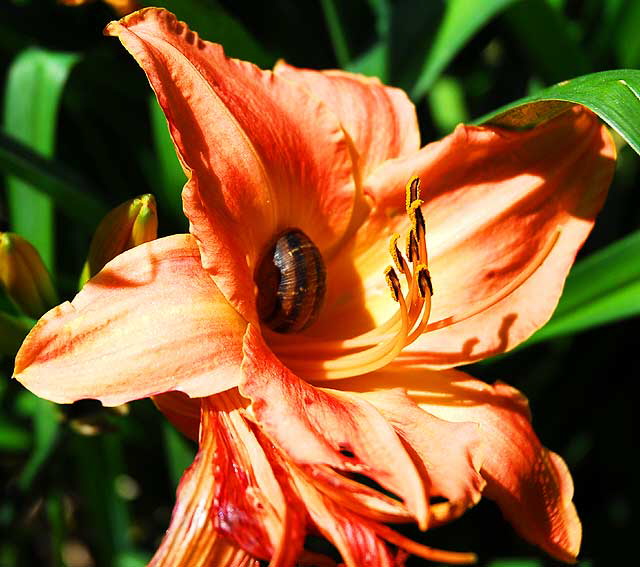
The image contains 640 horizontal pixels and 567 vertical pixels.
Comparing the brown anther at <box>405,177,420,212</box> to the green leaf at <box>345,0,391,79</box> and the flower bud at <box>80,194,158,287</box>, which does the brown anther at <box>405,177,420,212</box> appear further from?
the green leaf at <box>345,0,391,79</box>

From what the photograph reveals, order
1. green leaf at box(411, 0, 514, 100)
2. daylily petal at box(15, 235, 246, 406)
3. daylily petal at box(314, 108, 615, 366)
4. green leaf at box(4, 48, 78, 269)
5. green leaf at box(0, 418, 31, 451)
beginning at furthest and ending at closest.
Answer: green leaf at box(0, 418, 31, 451) → green leaf at box(4, 48, 78, 269) → green leaf at box(411, 0, 514, 100) → daylily petal at box(314, 108, 615, 366) → daylily petal at box(15, 235, 246, 406)

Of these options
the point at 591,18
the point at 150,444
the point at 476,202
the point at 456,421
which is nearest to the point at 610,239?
the point at 591,18

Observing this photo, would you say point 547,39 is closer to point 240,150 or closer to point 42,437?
point 240,150

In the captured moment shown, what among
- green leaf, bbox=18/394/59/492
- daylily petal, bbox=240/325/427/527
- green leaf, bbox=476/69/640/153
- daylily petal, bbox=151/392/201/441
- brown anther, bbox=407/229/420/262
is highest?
green leaf, bbox=476/69/640/153

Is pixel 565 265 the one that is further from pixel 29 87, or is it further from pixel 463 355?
pixel 29 87

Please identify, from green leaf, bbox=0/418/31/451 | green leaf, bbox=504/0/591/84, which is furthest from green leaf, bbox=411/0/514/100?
green leaf, bbox=0/418/31/451

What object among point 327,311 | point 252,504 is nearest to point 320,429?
point 252,504
